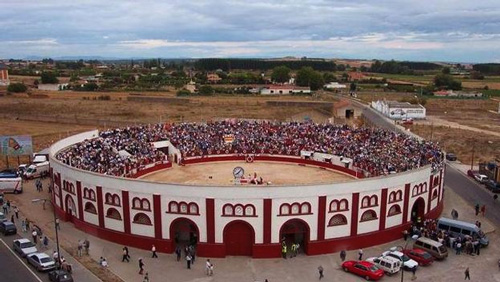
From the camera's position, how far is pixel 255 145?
186 ft

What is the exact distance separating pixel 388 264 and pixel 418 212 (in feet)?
32.8

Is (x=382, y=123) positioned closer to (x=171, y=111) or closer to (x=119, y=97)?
(x=171, y=111)

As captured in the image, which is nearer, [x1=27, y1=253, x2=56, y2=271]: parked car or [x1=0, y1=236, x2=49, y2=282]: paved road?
[x1=0, y1=236, x2=49, y2=282]: paved road

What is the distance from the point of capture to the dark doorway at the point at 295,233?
36031 mm

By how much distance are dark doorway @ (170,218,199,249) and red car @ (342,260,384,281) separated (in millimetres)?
11544

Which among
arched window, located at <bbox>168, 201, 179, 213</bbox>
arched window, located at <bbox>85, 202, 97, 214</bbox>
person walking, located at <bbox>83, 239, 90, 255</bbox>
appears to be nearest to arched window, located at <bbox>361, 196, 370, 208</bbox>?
arched window, located at <bbox>168, 201, 179, 213</bbox>

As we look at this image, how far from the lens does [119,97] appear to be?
452 ft

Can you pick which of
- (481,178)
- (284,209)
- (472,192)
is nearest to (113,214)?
(284,209)

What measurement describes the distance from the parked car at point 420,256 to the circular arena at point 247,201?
3360mm

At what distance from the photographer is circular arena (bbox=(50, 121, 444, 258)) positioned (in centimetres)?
3525

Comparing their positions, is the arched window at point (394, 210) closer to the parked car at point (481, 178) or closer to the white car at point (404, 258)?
the white car at point (404, 258)

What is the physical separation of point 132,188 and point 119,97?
107 m

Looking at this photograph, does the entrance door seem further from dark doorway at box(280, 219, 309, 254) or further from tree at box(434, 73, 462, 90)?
tree at box(434, 73, 462, 90)

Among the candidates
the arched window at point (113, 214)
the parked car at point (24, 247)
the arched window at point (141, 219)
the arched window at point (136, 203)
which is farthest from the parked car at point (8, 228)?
the arched window at point (136, 203)
